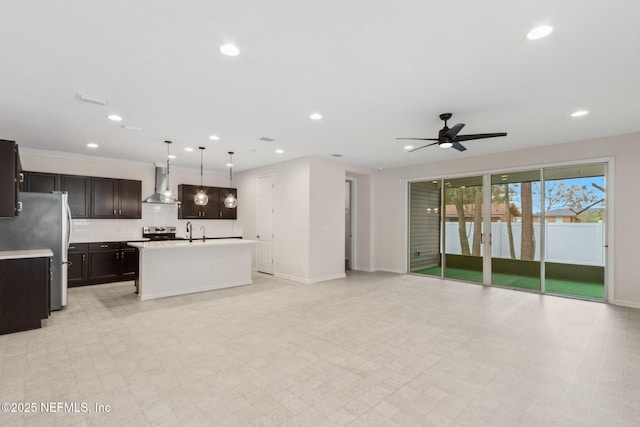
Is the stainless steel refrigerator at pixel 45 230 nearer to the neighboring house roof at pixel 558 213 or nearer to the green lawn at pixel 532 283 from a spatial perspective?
the green lawn at pixel 532 283

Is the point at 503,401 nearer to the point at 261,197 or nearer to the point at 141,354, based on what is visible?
the point at 141,354

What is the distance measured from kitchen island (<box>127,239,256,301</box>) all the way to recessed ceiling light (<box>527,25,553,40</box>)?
17.6 feet

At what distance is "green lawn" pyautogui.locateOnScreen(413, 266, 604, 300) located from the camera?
19.3 ft

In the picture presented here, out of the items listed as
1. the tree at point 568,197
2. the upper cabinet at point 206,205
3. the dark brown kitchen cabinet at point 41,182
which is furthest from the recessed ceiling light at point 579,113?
the dark brown kitchen cabinet at point 41,182

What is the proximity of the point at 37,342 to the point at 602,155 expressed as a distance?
8541 mm

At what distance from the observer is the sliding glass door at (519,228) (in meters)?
5.88

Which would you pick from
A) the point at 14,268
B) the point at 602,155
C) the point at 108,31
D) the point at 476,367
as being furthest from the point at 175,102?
the point at 602,155

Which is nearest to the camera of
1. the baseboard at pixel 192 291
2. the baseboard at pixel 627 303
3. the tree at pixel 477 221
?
the baseboard at pixel 627 303

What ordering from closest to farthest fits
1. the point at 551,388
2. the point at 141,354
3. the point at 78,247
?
the point at 551,388 → the point at 141,354 → the point at 78,247

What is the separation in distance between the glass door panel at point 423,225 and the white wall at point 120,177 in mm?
5403

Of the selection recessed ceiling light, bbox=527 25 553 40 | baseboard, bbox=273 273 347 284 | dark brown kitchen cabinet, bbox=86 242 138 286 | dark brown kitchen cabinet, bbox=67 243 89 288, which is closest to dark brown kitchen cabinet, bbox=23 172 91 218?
dark brown kitchen cabinet, bbox=67 243 89 288

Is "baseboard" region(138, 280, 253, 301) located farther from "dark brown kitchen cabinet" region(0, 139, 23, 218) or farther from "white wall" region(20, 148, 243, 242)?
→ "white wall" region(20, 148, 243, 242)

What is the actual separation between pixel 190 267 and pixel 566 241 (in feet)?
24.7

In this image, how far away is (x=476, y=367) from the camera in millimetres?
2893
